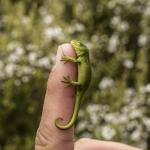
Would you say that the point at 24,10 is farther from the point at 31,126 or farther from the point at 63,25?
the point at 31,126

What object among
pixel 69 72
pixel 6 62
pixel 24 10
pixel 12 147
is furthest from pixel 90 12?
pixel 69 72

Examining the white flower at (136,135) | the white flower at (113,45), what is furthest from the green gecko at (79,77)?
the white flower at (113,45)

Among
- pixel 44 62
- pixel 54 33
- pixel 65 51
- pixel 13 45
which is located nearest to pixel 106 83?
pixel 44 62

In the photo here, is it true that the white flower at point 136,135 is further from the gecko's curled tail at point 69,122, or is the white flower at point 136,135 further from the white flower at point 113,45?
the gecko's curled tail at point 69,122

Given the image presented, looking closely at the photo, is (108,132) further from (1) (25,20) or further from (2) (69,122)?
(2) (69,122)

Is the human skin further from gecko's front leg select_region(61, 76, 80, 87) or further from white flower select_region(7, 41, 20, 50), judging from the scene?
white flower select_region(7, 41, 20, 50)
